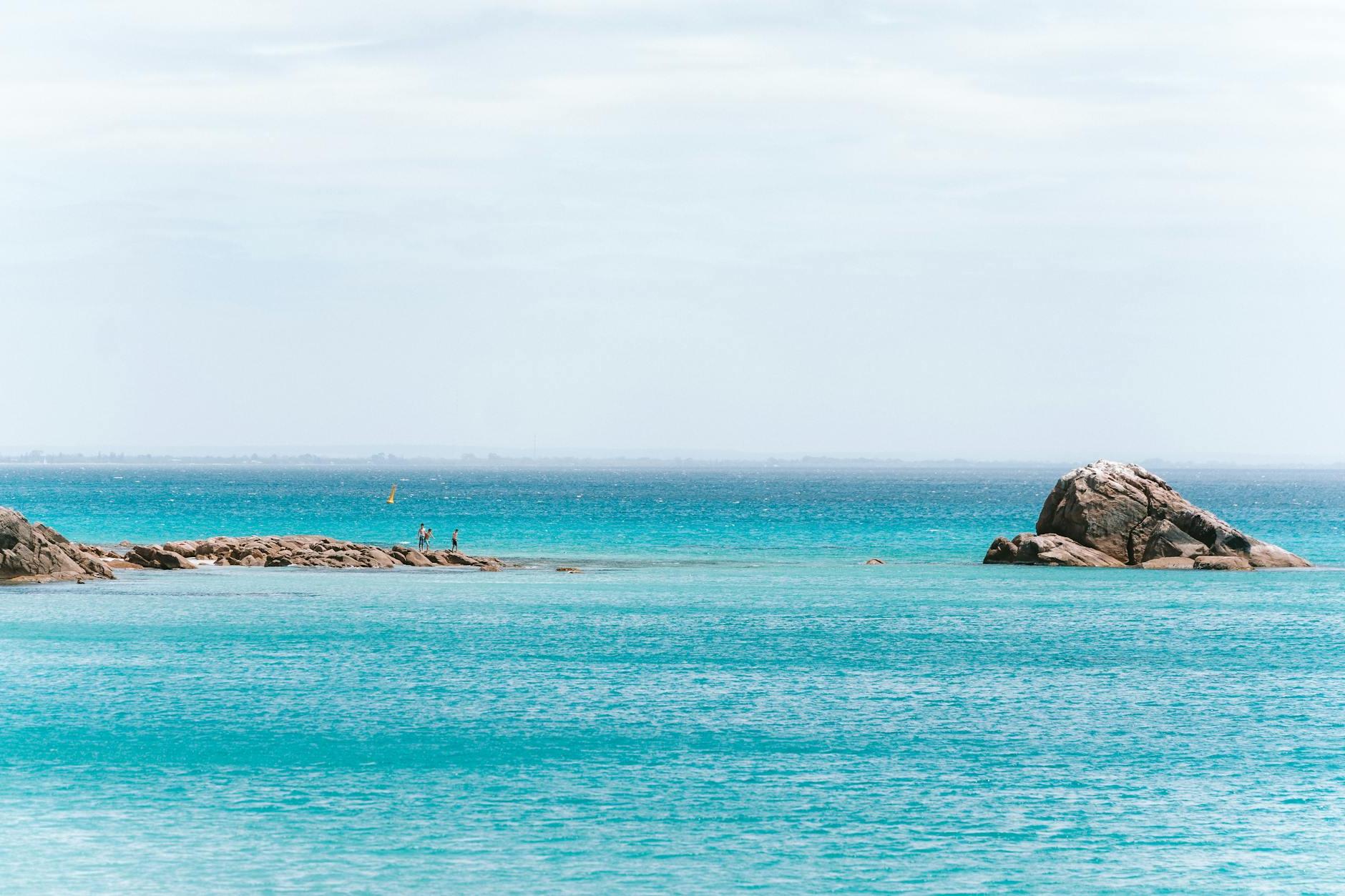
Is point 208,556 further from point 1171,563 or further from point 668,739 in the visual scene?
point 668,739

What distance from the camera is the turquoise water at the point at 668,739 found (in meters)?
19.8

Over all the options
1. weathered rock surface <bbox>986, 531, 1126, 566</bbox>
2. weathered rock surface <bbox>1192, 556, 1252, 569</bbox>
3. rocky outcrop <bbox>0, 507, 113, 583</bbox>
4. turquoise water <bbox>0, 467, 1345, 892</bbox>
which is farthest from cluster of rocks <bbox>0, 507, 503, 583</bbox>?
weathered rock surface <bbox>1192, 556, 1252, 569</bbox>

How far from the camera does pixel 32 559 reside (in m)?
60.0

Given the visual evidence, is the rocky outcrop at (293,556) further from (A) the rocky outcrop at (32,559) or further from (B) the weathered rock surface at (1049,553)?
(B) the weathered rock surface at (1049,553)

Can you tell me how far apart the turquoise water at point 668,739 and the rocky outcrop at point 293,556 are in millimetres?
11627

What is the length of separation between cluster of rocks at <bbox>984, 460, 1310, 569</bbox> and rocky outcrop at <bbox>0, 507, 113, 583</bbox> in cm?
4409

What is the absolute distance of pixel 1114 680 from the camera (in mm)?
36562

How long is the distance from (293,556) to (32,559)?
1608cm

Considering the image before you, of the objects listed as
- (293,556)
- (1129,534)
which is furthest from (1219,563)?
(293,556)

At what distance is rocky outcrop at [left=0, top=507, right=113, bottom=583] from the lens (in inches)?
2325

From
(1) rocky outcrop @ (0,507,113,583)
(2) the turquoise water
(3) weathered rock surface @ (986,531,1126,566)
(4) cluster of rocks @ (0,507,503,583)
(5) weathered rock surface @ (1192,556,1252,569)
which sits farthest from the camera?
(3) weathered rock surface @ (986,531,1126,566)

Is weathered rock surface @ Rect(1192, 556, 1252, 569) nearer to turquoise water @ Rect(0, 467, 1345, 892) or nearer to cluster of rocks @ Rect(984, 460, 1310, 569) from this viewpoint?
cluster of rocks @ Rect(984, 460, 1310, 569)

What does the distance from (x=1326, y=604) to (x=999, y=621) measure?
1543cm

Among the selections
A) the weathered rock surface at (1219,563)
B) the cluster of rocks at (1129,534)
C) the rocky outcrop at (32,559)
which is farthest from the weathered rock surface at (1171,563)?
the rocky outcrop at (32,559)
